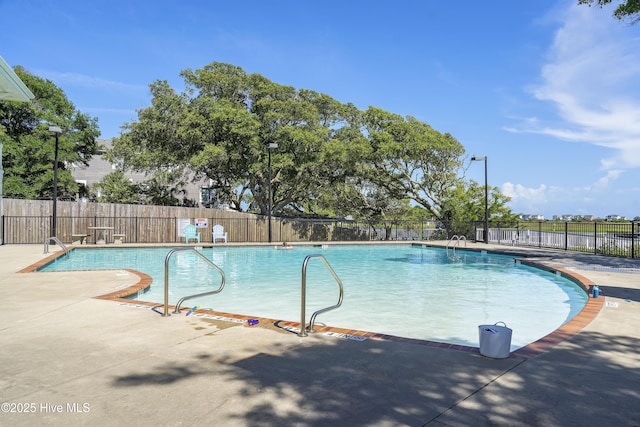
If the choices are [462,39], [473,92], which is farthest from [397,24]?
[473,92]

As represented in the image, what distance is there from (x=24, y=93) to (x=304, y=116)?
13953 millimetres

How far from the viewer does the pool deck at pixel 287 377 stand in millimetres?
2564

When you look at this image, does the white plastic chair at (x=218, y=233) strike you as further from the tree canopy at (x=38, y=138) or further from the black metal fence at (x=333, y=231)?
the tree canopy at (x=38, y=138)

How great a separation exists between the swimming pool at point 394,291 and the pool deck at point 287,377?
6.70 ft

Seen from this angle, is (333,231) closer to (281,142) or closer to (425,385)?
(281,142)

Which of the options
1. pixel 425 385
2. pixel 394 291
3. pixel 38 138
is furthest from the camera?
pixel 38 138

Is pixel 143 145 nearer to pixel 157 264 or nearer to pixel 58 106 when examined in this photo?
pixel 58 106

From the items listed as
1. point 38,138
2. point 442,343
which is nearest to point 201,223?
point 38,138

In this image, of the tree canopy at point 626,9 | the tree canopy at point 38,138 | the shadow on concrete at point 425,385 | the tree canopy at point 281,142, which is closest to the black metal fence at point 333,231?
the tree canopy at point 281,142

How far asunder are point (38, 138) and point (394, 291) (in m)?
25.8

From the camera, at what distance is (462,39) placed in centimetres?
1588

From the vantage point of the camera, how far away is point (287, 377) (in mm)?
3201

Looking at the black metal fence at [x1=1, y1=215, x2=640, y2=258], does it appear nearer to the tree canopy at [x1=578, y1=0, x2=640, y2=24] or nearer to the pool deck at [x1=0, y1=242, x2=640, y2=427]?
the tree canopy at [x1=578, y1=0, x2=640, y2=24]

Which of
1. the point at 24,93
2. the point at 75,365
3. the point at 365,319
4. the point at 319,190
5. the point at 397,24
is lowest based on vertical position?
the point at 365,319
